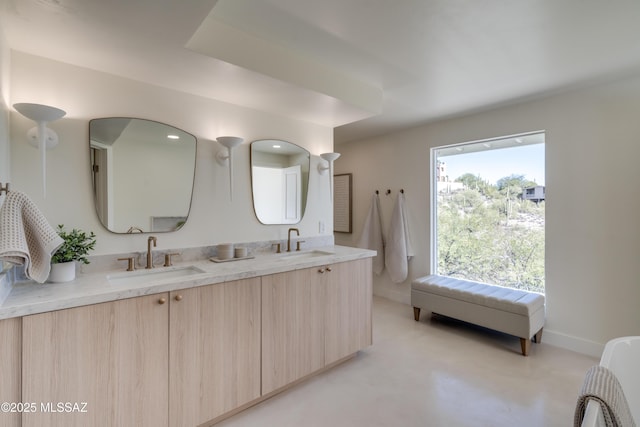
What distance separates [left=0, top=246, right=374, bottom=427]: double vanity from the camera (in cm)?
123

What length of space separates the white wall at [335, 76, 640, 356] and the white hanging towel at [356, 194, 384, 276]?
65.0 inches

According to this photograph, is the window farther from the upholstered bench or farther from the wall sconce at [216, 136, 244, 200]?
the wall sconce at [216, 136, 244, 200]

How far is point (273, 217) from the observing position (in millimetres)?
2672

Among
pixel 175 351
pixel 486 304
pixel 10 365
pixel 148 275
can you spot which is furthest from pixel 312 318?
pixel 486 304

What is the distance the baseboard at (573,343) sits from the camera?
2559mm

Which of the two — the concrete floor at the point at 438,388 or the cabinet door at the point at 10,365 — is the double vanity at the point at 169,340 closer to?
the cabinet door at the point at 10,365

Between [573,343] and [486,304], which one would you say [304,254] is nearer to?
[486,304]

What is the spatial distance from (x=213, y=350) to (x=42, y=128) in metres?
1.53

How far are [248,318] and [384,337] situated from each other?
67.6 inches

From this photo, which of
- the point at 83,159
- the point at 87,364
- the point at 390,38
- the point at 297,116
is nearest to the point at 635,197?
the point at 390,38

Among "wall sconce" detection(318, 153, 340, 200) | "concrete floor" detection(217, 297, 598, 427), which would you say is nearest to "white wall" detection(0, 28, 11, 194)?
"concrete floor" detection(217, 297, 598, 427)

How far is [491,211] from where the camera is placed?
10.8 ft

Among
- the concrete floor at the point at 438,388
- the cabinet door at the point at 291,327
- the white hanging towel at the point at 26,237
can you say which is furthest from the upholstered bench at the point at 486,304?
the white hanging towel at the point at 26,237

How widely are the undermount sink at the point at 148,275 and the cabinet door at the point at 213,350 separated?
0.24 metres
